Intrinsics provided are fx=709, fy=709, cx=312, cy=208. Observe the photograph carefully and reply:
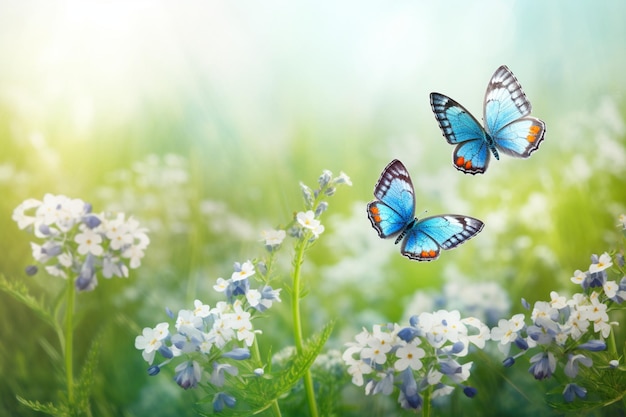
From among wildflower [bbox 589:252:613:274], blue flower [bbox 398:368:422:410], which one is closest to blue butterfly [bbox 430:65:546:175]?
wildflower [bbox 589:252:613:274]

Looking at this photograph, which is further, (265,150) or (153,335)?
(265,150)

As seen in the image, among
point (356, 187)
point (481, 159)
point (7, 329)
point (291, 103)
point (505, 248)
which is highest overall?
point (291, 103)

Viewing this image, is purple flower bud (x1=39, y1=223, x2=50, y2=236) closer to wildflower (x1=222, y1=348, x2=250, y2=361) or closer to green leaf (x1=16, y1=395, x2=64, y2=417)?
green leaf (x1=16, y1=395, x2=64, y2=417)

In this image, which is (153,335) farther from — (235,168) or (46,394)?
(235,168)

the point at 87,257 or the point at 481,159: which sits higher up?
the point at 481,159

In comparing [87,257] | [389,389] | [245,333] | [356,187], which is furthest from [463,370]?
[356,187]

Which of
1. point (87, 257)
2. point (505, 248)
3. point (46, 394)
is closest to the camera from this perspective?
point (87, 257)

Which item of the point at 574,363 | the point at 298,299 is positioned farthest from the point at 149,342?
the point at 574,363

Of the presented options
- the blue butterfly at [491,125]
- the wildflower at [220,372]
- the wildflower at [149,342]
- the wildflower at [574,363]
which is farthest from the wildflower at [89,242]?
the wildflower at [574,363]
